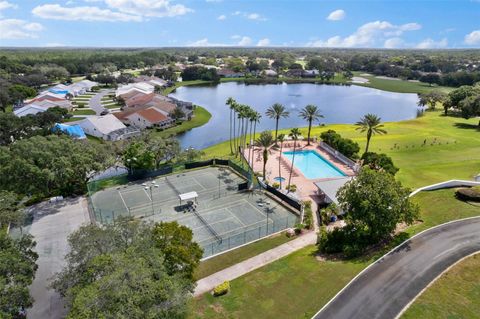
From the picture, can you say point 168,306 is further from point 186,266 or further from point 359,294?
point 359,294

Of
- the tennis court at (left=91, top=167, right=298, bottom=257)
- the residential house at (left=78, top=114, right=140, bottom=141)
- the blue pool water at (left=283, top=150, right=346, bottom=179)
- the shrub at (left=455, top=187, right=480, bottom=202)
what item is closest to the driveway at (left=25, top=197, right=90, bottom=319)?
the tennis court at (left=91, top=167, right=298, bottom=257)

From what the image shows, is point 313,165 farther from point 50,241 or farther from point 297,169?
point 50,241

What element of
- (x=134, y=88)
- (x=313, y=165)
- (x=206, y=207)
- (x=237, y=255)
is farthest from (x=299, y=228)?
(x=134, y=88)

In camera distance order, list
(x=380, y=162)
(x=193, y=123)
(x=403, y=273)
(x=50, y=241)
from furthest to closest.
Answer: (x=193, y=123), (x=380, y=162), (x=50, y=241), (x=403, y=273)

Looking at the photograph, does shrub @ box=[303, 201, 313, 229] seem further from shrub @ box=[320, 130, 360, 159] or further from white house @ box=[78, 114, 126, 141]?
white house @ box=[78, 114, 126, 141]

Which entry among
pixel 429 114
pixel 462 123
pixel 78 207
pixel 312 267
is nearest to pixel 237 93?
pixel 429 114
